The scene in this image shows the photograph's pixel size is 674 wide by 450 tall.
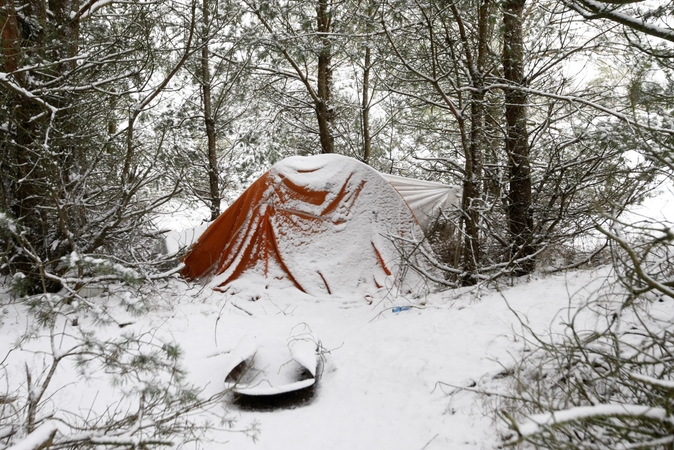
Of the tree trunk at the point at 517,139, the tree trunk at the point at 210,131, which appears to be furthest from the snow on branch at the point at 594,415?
the tree trunk at the point at 210,131

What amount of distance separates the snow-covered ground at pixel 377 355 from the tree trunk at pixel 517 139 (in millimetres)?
1168

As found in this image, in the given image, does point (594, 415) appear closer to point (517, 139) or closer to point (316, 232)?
point (517, 139)

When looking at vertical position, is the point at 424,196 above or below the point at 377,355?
above

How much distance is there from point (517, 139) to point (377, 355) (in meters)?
3.50

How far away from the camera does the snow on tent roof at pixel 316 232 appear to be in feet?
20.5

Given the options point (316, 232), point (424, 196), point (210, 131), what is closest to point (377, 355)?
point (316, 232)

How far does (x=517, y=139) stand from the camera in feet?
19.2

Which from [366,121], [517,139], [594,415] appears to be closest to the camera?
[594,415]

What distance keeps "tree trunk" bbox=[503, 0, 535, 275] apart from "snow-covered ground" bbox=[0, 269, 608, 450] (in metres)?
1.17

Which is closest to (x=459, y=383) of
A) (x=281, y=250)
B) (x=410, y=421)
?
(x=410, y=421)

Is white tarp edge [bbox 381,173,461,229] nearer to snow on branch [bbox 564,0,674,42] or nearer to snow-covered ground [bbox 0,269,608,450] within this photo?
snow-covered ground [bbox 0,269,608,450]

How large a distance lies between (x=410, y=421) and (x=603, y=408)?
1547 millimetres

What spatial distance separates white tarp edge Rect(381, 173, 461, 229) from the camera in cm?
773

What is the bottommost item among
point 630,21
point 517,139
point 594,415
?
point 594,415
